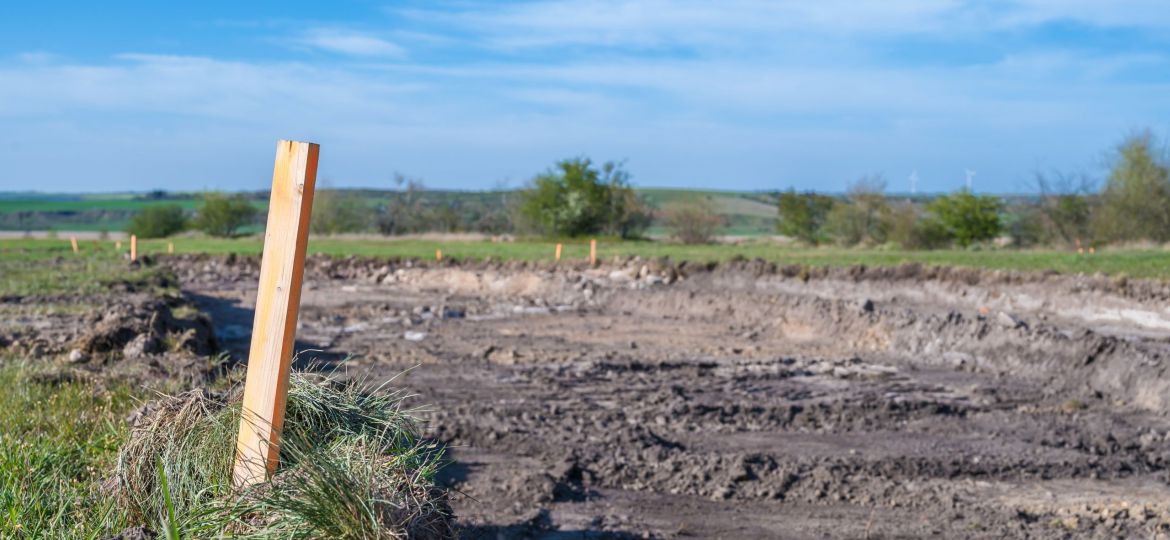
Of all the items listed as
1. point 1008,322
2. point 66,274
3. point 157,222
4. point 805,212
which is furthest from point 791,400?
point 157,222

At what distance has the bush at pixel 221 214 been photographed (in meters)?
67.3

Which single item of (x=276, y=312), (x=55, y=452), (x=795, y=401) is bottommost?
(x=795, y=401)

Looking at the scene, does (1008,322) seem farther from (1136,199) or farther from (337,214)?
(337,214)

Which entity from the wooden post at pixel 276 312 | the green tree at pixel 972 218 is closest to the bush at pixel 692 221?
the green tree at pixel 972 218

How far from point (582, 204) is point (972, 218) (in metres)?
20.1

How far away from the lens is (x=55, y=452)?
5.74 m

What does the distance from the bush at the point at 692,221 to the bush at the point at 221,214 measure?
30419mm

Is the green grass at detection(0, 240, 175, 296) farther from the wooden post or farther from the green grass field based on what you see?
the wooden post

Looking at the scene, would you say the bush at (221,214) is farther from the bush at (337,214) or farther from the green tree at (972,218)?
the green tree at (972,218)

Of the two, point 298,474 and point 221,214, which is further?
point 221,214

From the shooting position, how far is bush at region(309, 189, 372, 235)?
2506 inches

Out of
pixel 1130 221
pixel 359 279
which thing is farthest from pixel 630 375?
pixel 1130 221

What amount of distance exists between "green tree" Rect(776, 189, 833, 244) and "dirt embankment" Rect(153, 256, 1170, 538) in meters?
31.0

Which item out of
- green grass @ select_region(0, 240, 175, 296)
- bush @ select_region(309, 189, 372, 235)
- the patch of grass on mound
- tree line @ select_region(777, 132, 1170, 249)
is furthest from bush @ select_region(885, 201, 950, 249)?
the patch of grass on mound
